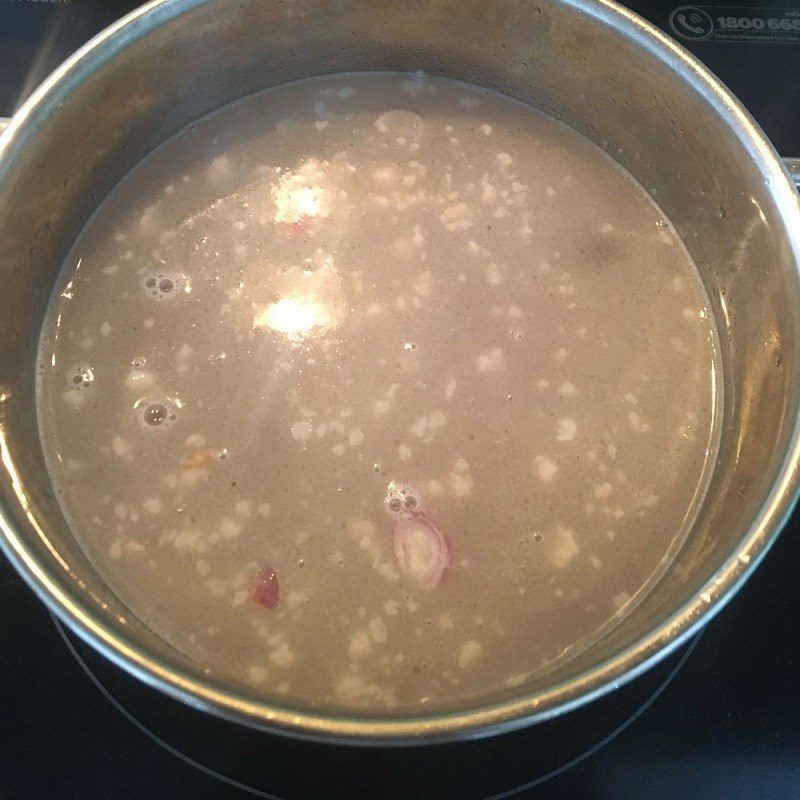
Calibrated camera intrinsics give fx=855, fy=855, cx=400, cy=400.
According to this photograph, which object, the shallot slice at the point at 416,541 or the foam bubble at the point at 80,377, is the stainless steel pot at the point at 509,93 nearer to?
the foam bubble at the point at 80,377

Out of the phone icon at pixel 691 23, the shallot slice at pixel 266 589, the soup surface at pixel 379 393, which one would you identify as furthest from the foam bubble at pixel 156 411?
the phone icon at pixel 691 23

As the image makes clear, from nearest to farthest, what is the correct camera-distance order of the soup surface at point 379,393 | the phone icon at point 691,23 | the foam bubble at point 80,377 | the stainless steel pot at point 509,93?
the stainless steel pot at point 509,93, the soup surface at point 379,393, the foam bubble at point 80,377, the phone icon at point 691,23

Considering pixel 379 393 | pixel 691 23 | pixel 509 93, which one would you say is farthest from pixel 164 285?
pixel 691 23

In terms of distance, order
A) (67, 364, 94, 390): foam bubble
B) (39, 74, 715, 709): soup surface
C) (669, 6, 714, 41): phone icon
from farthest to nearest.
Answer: (669, 6, 714, 41): phone icon → (67, 364, 94, 390): foam bubble → (39, 74, 715, 709): soup surface

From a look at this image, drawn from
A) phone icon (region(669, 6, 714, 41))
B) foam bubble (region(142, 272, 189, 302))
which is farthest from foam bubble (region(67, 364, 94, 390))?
phone icon (region(669, 6, 714, 41))

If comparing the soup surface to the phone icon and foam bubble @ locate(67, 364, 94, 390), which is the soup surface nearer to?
foam bubble @ locate(67, 364, 94, 390)

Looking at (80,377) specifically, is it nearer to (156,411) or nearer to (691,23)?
(156,411)

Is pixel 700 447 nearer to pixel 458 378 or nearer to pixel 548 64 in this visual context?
pixel 458 378

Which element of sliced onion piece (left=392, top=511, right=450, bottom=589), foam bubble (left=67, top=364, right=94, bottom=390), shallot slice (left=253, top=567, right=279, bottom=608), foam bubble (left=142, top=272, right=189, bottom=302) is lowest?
shallot slice (left=253, top=567, right=279, bottom=608)
